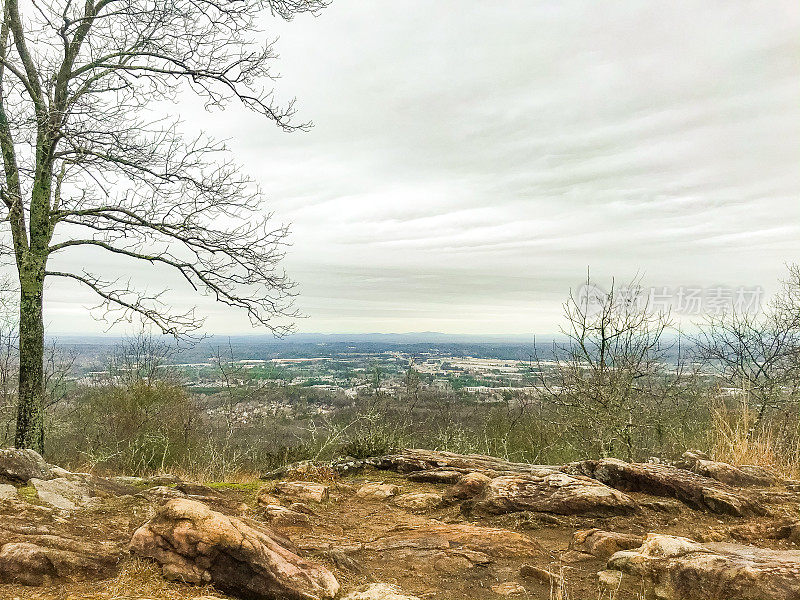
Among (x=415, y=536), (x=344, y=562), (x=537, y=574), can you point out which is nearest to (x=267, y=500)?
(x=415, y=536)

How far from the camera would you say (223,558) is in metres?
3.37

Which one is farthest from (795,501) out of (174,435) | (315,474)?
(174,435)

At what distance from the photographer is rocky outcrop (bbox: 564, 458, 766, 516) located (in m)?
5.42

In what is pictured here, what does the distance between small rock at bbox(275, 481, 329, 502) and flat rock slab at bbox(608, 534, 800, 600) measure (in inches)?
136

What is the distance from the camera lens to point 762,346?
47.1ft

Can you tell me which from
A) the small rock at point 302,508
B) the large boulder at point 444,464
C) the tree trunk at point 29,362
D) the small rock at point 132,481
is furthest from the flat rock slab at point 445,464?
the tree trunk at point 29,362

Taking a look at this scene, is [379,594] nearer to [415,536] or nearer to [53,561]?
[415,536]

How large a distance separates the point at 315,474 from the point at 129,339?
12.7 metres

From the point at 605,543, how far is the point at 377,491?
3.02 metres

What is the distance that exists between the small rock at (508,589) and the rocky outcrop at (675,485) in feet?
9.45

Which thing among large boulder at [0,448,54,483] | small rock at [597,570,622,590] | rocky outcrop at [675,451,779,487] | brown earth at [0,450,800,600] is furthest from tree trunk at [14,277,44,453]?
rocky outcrop at [675,451,779,487]

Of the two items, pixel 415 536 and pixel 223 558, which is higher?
pixel 223 558

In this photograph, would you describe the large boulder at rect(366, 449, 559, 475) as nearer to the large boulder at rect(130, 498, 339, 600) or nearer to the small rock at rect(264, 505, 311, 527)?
the small rock at rect(264, 505, 311, 527)

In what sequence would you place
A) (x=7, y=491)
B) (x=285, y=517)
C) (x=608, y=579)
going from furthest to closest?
(x=285, y=517)
(x=7, y=491)
(x=608, y=579)
